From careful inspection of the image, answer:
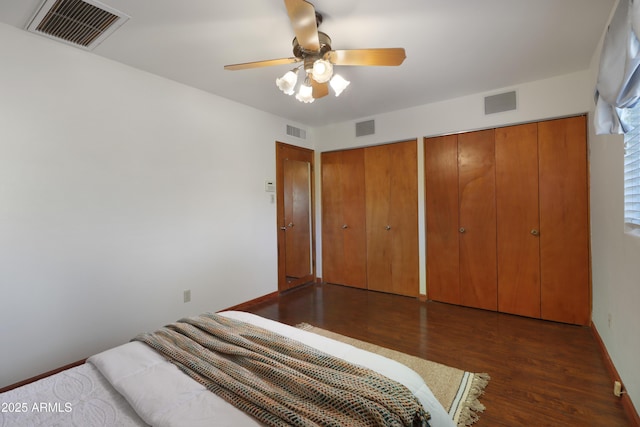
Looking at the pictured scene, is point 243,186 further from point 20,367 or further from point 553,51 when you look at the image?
point 553,51

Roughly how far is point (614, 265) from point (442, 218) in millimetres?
1727

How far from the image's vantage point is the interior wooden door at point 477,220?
3322 millimetres

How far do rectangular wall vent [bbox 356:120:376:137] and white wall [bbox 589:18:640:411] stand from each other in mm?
2289

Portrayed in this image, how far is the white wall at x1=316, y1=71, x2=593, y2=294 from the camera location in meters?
2.86

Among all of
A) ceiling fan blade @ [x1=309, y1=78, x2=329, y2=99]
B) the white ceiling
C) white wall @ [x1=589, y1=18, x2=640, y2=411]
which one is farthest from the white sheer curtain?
ceiling fan blade @ [x1=309, y1=78, x2=329, y2=99]

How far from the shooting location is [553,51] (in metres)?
2.41

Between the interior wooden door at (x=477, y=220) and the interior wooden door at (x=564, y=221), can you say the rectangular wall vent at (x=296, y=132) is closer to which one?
the interior wooden door at (x=477, y=220)

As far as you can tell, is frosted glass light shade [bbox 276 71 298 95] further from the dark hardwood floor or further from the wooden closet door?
the wooden closet door

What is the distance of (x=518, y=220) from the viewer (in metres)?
3.17

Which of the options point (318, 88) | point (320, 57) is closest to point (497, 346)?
point (318, 88)

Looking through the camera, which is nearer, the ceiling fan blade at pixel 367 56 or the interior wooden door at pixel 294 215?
the ceiling fan blade at pixel 367 56

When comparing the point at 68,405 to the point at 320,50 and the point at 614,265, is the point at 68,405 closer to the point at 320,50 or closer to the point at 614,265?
the point at 320,50

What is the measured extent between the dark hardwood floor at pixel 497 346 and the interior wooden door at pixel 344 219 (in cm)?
47

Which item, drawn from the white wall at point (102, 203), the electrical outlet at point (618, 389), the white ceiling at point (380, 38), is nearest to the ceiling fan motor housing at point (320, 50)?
the white ceiling at point (380, 38)
